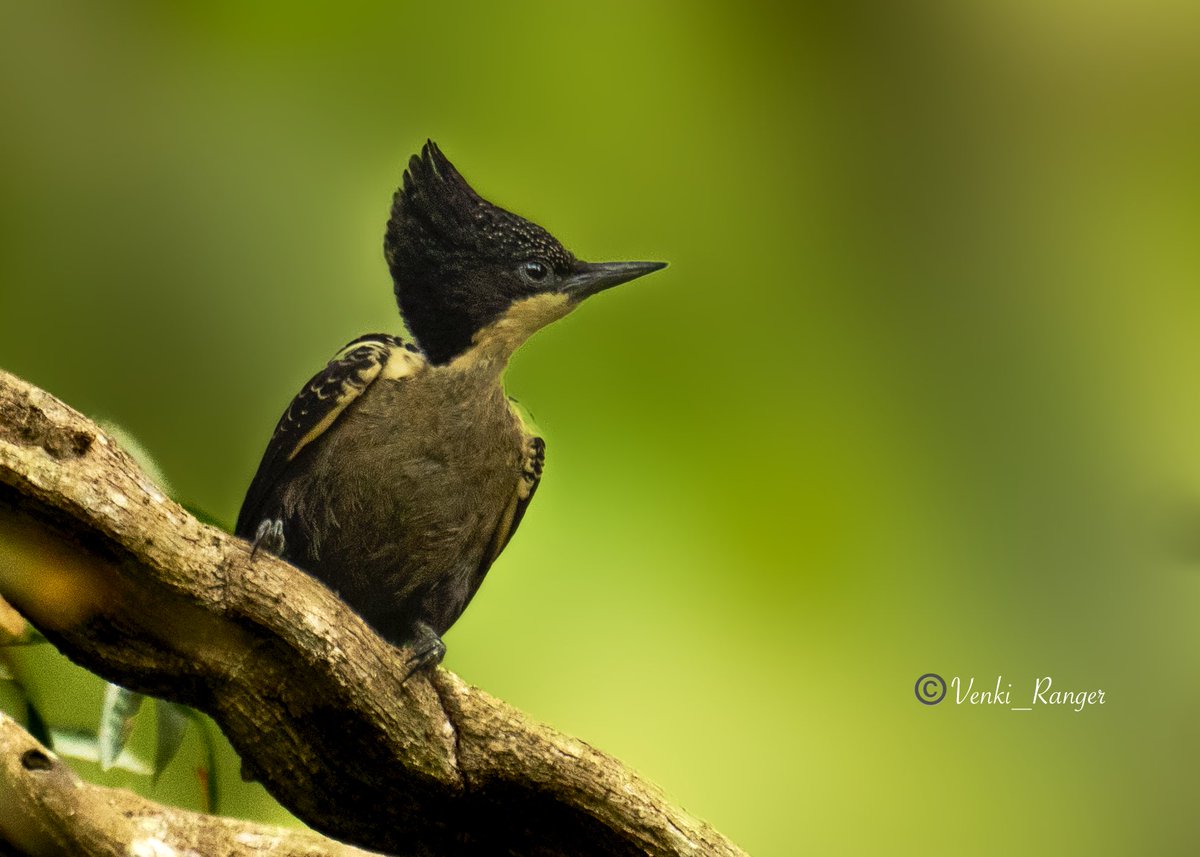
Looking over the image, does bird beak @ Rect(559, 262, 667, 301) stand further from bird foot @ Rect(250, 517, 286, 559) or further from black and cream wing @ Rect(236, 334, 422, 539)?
bird foot @ Rect(250, 517, 286, 559)

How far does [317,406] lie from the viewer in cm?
160

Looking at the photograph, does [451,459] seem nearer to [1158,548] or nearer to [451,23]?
[451,23]

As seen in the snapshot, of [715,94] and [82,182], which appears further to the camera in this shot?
[715,94]

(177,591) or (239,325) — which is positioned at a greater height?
(239,325)

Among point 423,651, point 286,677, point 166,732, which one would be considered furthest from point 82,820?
point 166,732

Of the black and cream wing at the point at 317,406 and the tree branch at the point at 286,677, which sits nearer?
the tree branch at the point at 286,677

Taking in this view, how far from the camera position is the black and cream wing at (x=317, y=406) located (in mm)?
1604

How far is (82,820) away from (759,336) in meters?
1.22

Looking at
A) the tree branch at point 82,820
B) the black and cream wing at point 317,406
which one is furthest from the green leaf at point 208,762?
the tree branch at point 82,820

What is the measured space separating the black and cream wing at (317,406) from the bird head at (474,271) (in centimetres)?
7

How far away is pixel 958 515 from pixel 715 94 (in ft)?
2.60

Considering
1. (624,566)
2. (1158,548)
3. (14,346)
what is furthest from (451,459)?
(1158,548)

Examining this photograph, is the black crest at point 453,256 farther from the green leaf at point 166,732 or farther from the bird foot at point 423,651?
the green leaf at point 166,732

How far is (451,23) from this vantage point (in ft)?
6.20
